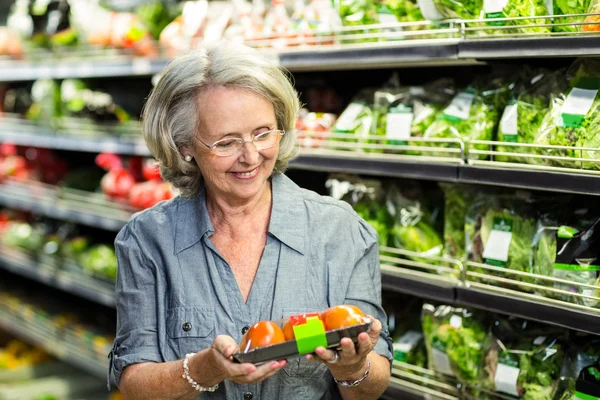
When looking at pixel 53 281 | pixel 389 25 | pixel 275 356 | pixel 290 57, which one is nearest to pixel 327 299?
pixel 275 356

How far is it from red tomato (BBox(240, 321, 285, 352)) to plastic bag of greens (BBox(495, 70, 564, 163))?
97cm

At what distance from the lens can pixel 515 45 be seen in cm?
193

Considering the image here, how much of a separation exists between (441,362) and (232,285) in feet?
2.87

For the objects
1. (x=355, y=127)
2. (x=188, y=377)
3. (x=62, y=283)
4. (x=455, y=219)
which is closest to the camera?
(x=188, y=377)

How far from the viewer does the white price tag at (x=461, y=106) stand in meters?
2.27

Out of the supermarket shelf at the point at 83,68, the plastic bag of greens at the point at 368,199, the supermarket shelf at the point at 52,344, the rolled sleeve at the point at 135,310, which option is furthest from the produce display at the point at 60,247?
the rolled sleeve at the point at 135,310

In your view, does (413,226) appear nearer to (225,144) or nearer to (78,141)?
(225,144)

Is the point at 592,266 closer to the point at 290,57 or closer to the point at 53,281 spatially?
the point at 290,57

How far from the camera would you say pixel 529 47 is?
1.89 metres

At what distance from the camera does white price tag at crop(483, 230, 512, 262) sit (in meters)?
2.12

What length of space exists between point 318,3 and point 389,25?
52 centimetres

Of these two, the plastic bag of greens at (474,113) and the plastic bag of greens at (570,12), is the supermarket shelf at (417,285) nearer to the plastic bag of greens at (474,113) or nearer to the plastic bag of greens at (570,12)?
the plastic bag of greens at (474,113)

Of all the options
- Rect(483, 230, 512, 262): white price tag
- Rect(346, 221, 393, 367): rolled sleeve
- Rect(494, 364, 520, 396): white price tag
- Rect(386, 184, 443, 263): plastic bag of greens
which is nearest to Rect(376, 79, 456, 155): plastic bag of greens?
Rect(386, 184, 443, 263): plastic bag of greens

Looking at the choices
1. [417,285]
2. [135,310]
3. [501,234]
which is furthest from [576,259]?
[135,310]
